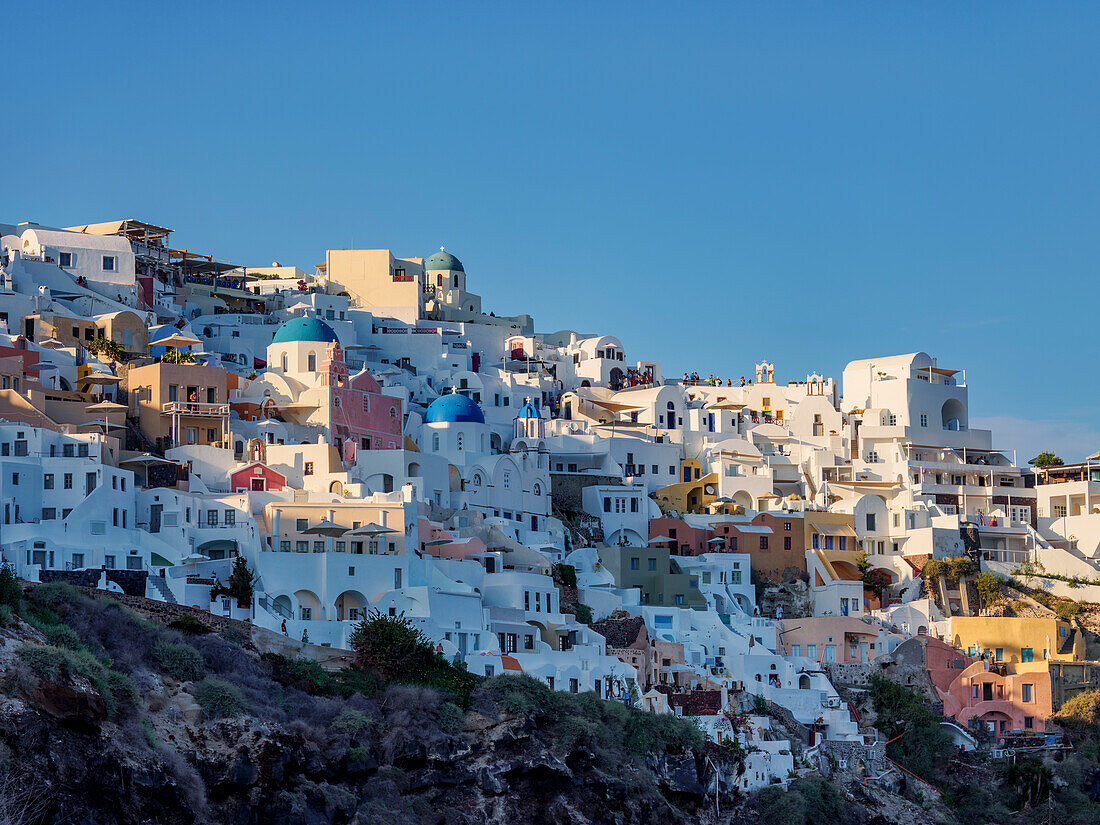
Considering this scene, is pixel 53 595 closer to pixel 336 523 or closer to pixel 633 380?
pixel 336 523

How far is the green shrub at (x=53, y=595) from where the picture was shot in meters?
52.3

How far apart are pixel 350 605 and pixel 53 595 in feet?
40.6

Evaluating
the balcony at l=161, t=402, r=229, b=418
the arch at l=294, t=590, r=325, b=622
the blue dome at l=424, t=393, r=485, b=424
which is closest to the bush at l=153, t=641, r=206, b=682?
the arch at l=294, t=590, r=325, b=622

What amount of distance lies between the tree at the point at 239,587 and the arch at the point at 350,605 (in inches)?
132

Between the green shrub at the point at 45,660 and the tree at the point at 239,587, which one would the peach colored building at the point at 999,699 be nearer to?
the tree at the point at 239,587

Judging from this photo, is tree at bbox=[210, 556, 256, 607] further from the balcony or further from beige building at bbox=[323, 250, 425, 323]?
beige building at bbox=[323, 250, 425, 323]

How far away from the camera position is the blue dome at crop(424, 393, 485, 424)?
82.0 m

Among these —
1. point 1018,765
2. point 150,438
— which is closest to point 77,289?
point 150,438

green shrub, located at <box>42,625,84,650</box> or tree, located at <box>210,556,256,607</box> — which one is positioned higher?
tree, located at <box>210,556,256,607</box>

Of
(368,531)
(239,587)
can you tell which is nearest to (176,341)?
(368,531)

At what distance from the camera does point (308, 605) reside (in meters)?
61.8

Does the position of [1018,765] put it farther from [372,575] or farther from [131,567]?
[131,567]

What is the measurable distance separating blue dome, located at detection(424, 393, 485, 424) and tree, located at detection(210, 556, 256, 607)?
897 inches

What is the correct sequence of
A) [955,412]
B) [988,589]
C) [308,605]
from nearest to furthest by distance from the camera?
[308,605]
[988,589]
[955,412]
